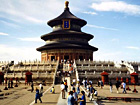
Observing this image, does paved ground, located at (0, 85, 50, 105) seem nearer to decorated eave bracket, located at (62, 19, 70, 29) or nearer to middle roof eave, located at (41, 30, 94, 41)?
middle roof eave, located at (41, 30, 94, 41)

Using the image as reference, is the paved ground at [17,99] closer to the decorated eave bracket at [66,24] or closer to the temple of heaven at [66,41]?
the temple of heaven at [66,41]

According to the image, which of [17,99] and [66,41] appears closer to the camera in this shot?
[17,99]

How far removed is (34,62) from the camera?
146ft

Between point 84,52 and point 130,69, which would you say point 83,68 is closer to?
point 130,69

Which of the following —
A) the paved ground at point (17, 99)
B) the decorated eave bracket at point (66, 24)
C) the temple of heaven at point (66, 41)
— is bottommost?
the paved ground at point (17, 99)

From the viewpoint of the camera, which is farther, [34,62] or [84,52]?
[84,52]

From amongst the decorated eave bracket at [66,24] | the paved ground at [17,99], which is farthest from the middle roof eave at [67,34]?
the paved ground at [17,99]

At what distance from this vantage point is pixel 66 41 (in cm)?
5369

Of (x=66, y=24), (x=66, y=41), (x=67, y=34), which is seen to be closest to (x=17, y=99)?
(x=66, y=41)

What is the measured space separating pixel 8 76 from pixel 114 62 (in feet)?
85.8

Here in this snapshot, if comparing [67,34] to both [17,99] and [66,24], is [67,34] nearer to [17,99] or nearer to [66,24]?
[66,24]

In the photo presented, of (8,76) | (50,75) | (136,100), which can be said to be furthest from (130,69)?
(8,76)

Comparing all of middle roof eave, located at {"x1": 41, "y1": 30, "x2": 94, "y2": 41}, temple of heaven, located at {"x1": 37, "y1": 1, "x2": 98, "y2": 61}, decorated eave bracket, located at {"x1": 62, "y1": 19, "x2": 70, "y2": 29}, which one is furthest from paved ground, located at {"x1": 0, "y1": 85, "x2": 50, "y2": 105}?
decorated eave bracket, located at {"x1": 62, "y1": 19, "x2": 70, "y2": 29}

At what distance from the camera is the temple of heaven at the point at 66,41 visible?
52.1 meters
